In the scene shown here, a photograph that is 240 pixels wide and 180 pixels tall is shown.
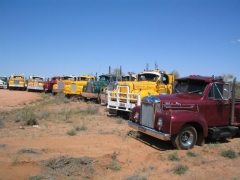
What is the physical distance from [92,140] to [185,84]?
3752mm

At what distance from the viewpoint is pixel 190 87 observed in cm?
870

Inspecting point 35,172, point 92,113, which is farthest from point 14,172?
point 92,113

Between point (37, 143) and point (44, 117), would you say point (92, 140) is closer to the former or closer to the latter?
point (37, 143)

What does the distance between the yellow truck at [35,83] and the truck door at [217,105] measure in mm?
24981

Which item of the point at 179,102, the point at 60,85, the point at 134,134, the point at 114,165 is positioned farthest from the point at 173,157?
the point at 60,85

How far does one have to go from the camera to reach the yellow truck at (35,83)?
30.1 m

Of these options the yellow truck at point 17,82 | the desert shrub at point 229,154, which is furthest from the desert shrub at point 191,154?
the yellow truck at point 17,82

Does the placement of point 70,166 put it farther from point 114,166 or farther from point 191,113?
point 191,113

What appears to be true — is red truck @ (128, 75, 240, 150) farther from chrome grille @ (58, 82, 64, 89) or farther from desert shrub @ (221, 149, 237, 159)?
chrome grille @ (58, 82, 64, 89)

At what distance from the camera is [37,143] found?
7.42 meters

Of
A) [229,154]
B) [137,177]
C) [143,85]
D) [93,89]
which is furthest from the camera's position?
[93,89]

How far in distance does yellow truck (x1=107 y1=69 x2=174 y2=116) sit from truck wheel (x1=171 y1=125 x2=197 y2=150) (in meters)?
4.28

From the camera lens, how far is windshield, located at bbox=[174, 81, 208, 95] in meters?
8.34

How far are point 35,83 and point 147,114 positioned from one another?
82.4 feet
